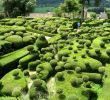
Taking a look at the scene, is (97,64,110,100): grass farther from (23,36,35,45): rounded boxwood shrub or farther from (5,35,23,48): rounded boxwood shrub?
(23,36,35,45): rounded boxwood shrub

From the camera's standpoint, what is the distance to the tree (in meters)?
84.4

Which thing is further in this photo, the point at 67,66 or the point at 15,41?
the point at 15,41

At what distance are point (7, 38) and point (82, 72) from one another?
15.7 meters

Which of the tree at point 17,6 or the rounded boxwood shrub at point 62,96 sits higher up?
the tree at point 17,6

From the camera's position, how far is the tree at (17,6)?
84.4 metres

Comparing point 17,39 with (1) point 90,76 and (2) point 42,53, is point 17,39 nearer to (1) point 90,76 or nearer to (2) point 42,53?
(2) point 42,53

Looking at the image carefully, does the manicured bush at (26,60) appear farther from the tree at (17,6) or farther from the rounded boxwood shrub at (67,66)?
the tree at (17,6)

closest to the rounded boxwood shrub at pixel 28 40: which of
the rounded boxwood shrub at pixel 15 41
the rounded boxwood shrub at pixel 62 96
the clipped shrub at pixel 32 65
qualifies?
the rounded boxwood shrub at pixel 15 41

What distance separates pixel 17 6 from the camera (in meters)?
84.9

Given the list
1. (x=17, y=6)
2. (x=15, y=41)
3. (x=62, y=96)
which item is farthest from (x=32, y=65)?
(x=17, y=6)

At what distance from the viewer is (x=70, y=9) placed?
8231 cm

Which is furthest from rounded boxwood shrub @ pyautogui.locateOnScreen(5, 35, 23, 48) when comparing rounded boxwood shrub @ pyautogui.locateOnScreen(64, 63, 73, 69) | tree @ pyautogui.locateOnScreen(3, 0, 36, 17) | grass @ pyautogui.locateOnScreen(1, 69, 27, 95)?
tree @ pyautogui.locateOnScreen(3, 0, 36, 17)

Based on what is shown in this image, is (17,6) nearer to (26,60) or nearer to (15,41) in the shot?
(15,41)

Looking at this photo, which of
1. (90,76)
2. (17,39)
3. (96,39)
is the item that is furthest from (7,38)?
(90,76)
